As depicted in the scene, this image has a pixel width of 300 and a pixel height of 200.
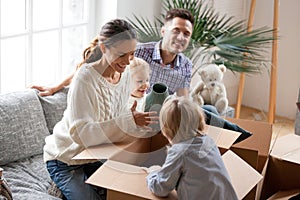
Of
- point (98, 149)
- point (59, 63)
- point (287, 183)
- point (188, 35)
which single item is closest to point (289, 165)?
point (287, 183)

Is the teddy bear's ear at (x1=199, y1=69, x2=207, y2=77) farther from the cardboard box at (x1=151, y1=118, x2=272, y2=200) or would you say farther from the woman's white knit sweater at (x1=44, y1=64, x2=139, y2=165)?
the woman's white knit sweater at (x1=44, y1=64, x2=139, y2=165)

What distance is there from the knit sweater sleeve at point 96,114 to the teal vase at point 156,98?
2.9 inches

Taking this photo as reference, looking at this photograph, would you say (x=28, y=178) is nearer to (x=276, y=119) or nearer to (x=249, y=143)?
(x=249, y=143)

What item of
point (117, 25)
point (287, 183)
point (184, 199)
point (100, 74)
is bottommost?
point (287, 183)

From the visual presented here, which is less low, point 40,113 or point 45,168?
point 40,113

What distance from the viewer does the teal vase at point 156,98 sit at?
2023 mm

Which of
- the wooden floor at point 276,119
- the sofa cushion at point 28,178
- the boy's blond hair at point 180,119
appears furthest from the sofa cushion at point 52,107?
the wooden floor at point 276,119

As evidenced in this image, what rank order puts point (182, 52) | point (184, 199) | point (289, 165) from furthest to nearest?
point (289, 165) < point (182, 52) < point (184, 199)

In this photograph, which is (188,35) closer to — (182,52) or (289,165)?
(182,52)

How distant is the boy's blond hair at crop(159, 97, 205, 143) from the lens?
1.90 meters

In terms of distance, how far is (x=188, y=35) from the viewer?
242 cm

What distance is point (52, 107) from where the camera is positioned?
274 cm

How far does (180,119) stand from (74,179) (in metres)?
0.60

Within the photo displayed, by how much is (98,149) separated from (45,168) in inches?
22.4
